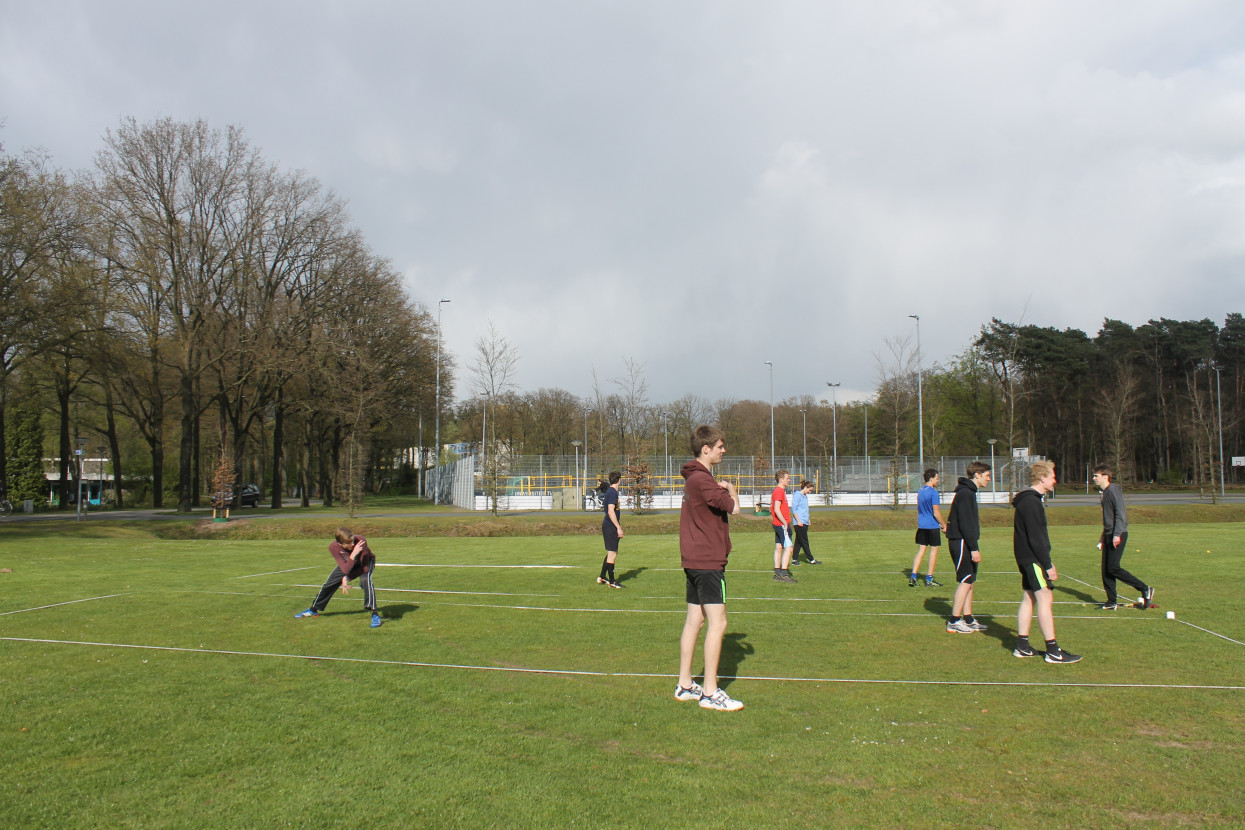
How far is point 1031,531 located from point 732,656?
328cm

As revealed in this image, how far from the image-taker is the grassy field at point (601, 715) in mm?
4359

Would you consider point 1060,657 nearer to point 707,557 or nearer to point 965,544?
point 965,544

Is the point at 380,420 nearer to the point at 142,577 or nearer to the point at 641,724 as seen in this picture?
the point at 142,577

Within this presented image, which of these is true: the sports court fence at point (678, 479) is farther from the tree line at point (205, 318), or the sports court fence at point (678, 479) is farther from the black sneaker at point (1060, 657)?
the black sneaker at point (1060, 657)

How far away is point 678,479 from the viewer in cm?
4988

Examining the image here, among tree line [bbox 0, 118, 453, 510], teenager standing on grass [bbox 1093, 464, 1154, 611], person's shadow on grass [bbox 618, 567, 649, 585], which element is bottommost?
person's shadow on grass [bbox 618, 567, 649, 585]

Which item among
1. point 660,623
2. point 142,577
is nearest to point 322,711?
point 660,623

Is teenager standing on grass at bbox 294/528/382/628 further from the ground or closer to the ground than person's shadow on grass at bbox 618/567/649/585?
further from the ground

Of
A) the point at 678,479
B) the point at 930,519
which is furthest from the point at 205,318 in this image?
the point at 930,519

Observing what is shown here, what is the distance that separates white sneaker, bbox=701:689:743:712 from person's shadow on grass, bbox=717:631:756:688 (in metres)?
0.42

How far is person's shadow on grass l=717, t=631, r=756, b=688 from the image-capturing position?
7096 mm

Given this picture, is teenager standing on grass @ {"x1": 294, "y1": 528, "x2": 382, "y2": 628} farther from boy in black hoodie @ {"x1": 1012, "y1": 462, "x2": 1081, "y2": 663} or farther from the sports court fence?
the sports court fence

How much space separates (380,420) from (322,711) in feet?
151

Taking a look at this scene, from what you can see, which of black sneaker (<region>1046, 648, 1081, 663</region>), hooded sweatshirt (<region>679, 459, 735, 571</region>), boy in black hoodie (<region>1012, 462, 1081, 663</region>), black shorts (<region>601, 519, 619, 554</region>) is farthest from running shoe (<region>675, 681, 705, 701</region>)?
black shorts (<region>601, 519, 619, 554</region>)
